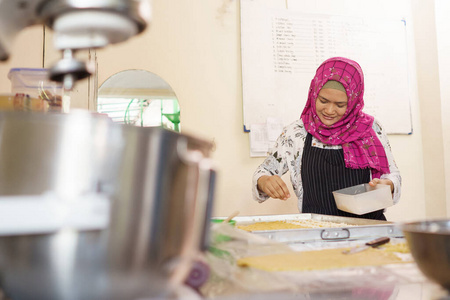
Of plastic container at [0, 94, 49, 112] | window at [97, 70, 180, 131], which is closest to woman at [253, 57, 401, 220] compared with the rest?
window at [97, 70, 180, 131]

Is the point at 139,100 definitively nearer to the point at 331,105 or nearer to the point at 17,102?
the point at 331,105

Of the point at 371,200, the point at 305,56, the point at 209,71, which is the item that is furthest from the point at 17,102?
the point at 305,56

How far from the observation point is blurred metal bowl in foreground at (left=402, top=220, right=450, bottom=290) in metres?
0.42

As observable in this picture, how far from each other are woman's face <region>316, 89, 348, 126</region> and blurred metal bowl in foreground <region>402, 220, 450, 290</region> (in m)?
1.42

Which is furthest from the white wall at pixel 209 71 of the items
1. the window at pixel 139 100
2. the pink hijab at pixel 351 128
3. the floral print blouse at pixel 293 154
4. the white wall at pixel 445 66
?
the white wall at pixel 445 66

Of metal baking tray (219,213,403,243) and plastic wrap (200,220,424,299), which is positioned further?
metal baking tray (219,213,403,243)

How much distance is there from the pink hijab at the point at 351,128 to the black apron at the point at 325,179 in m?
0.04

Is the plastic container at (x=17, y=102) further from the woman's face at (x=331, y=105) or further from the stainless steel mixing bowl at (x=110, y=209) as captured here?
the woman's face at (x=331, y=105)

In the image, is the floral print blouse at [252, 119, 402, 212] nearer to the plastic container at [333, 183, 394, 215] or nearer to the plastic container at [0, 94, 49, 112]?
the plastic container at [333, 183, 394, 215]

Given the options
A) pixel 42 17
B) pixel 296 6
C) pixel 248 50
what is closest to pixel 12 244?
pixel 42 17

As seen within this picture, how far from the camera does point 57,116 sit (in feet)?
1.14

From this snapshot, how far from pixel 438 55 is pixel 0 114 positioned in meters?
2.89

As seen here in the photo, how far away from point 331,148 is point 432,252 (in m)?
1.48

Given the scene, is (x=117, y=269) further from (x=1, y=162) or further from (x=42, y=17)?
(x=42, y=17)
